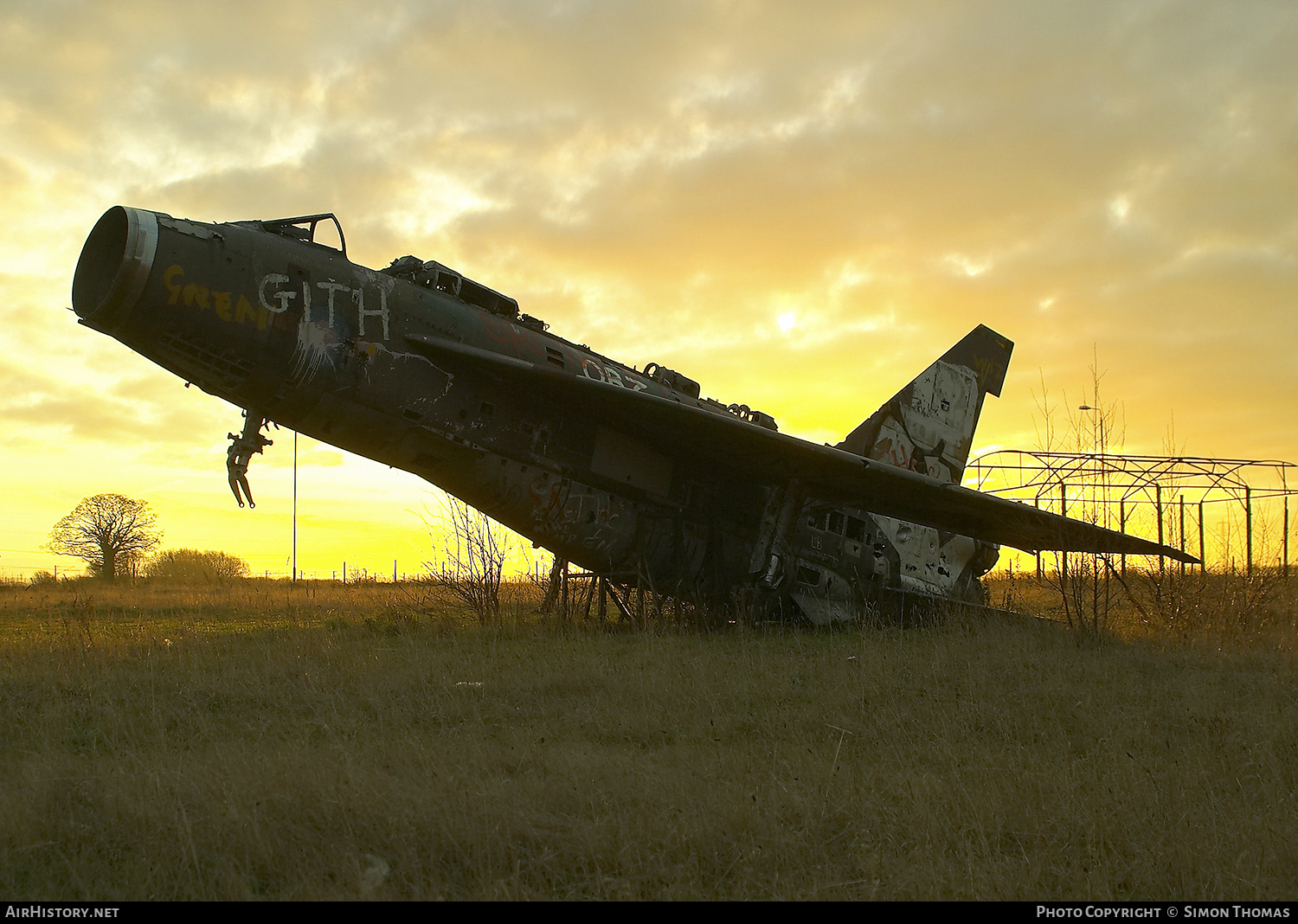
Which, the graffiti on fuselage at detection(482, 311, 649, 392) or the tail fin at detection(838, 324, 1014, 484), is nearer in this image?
the graffiti on fuselage at detection(482, 311, 649, 392)

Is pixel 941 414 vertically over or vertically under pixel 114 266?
under

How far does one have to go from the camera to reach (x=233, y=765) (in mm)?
5422

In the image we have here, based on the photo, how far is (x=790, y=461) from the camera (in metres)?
12.8

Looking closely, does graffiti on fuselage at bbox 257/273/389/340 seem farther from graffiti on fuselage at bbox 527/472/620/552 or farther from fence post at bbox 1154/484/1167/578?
fence post at bbox 1154/484/1167/578

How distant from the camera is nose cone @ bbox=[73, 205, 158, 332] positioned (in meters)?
8.55

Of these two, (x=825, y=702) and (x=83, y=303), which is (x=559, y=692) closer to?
(x=825, y=702)

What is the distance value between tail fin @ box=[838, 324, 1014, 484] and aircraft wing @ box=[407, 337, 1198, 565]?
216 cm

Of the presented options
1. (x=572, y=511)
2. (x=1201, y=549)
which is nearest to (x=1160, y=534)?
(x=1201, y=549)

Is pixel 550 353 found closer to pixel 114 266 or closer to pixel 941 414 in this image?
pixel 114 266

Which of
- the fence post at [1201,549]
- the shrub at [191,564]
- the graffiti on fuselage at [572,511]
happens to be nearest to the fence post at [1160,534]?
the fence post at [1201,549]

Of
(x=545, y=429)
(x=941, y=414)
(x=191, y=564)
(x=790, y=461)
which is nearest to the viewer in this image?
(x=545, y=429)

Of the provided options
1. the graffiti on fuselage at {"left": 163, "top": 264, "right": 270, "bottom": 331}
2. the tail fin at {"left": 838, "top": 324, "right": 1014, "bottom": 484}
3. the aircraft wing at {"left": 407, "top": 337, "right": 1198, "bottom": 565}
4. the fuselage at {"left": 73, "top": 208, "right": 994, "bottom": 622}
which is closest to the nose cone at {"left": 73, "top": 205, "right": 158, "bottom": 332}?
the fuselage at {"left": 73, "top": 208, "right": 994, "bottom": 622}

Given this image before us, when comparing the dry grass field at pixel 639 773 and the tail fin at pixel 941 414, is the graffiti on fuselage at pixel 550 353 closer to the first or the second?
the dry grass field at pixel 639 773

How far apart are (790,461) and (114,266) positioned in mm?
8923
